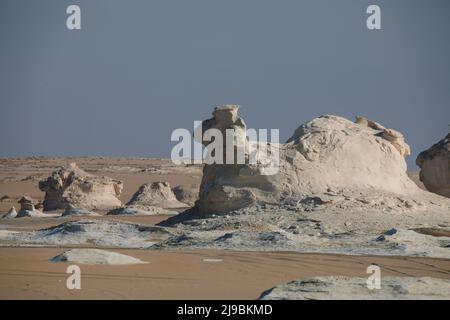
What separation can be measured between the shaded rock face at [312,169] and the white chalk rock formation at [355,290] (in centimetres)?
1089

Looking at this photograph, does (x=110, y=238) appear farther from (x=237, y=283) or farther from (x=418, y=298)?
(x=418, y=298)

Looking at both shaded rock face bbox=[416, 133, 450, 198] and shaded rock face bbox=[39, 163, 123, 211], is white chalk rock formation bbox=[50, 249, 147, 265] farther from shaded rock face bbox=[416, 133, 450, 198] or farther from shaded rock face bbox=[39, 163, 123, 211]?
shaded rock face bbox=[39, 163, 123, 211]

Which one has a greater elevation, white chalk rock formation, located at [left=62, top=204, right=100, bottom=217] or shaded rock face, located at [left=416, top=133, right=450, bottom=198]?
shaded rock face, located at [left=416, top=133, right=450, bottom=198]

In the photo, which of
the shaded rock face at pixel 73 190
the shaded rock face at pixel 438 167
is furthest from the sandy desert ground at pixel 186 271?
the shaded rock face at pixel 73 190

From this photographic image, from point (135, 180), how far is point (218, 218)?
41329 millimetres

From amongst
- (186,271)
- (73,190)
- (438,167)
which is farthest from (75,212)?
(186,271)

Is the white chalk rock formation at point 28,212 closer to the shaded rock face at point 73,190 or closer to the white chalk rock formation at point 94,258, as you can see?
the shaded rock face at point 73,190

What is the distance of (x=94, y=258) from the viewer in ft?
46.3

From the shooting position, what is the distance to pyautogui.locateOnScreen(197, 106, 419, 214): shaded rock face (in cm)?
2238

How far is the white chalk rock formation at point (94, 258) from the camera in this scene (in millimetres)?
14070

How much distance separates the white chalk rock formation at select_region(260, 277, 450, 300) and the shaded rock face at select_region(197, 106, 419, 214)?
1089 cm

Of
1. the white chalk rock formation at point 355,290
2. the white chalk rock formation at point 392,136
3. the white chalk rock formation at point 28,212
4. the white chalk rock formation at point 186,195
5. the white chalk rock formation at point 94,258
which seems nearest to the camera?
the white chalk rock formation at point 355,290

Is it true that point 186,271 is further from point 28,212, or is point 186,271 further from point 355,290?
point 28,212

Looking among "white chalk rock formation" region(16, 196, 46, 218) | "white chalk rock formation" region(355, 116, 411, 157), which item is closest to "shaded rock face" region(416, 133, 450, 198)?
"white chalk rock formation" region(355, 116, 411, 157)
